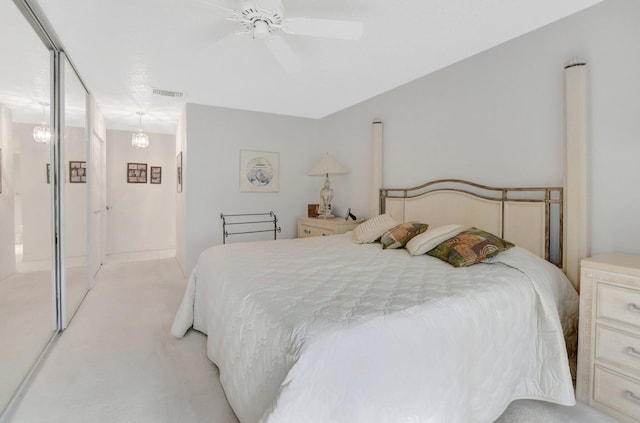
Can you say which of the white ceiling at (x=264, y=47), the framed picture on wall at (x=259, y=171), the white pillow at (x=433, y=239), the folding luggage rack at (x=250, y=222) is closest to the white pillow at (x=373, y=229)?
the white pillow at (x=433, y=239)

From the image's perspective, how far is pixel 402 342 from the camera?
1227mm

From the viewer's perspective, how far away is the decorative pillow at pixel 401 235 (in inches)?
104

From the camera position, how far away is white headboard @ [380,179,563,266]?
228cm

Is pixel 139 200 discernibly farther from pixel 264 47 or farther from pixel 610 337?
pixel 610 337

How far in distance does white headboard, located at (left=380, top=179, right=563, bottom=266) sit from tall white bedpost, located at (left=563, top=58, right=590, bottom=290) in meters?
0.12

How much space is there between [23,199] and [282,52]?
189 centimetres

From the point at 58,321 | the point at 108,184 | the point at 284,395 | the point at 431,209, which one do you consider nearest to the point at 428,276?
the point at 284,395

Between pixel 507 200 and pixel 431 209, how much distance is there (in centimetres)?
71

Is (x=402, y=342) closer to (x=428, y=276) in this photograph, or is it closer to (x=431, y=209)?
(x=428, y=276)

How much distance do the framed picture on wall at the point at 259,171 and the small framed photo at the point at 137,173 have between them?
2844 millimetres

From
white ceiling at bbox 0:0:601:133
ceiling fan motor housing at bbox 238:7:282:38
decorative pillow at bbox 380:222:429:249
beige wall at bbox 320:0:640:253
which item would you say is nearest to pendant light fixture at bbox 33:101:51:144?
white ceiling at bbox 0:0:601:133

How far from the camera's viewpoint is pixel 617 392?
5.32ft

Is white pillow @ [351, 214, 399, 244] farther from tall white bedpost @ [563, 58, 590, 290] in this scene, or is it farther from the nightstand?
tall white bedpost @ [563, 58, 590, 290]

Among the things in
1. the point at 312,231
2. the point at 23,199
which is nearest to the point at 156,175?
the point at 312,231
